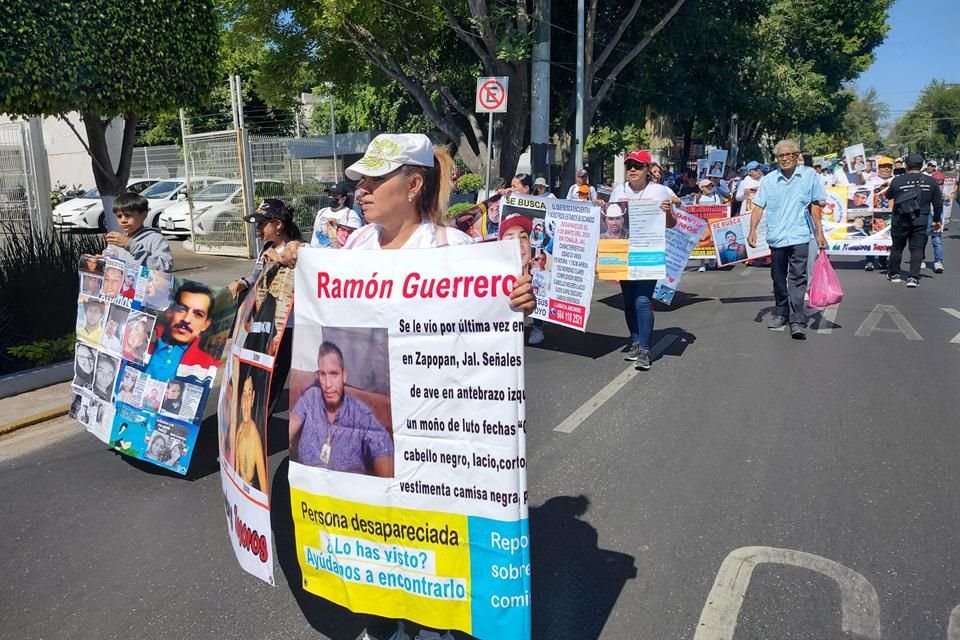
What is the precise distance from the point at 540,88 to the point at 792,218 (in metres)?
9.21

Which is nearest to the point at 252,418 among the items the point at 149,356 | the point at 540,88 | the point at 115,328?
the point at 149,356

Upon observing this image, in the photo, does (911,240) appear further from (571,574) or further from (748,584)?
(571,574)

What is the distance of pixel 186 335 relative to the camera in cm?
430

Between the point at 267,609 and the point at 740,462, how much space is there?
9.27ft

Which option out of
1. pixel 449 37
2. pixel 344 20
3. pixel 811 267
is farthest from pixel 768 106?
pixel 811 267

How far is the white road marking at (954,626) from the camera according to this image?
2805mm

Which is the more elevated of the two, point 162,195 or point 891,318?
point 162,195

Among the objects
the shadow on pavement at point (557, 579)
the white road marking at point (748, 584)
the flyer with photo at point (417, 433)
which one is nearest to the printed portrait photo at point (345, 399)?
the flyer with photo at point (417, 433)

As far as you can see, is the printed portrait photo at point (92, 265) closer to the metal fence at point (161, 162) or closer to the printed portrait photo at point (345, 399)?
the printed portrait photo at point (345, 399)

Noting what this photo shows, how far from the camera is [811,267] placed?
8461 millimetres

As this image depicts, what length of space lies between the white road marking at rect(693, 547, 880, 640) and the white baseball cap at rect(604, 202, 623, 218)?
4156 mm

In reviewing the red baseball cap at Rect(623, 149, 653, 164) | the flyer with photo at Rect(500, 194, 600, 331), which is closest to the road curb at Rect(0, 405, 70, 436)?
the flyer with photo at Rect(500, 194, 600, 331)

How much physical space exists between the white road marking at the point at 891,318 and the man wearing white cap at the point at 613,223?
2935mm

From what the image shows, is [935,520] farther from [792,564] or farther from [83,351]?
[83,351]
